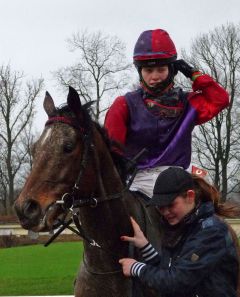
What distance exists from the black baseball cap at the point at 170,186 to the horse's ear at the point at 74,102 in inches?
30.6

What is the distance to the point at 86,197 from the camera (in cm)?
377

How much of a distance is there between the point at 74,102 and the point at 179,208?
1021 millimetres

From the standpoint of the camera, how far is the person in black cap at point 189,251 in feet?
9.99

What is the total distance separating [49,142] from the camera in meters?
3.58

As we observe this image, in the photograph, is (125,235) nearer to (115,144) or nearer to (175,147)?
(115,144)

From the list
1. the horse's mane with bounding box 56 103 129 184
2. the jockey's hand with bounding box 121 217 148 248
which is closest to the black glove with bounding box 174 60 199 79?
the horse's mane with bounding box 56 103 129 184

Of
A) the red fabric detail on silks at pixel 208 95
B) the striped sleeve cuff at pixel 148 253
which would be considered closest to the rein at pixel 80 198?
the striped sleeve cuff at pixel 148 253

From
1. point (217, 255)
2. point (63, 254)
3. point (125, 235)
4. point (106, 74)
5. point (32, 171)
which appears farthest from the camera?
point (106, 74)

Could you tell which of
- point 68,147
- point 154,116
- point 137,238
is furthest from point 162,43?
point 137,238

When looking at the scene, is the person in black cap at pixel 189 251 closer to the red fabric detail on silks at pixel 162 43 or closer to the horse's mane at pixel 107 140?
the horse's mane at pixel 107 140

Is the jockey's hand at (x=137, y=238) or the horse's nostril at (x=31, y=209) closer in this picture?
the horse's nostril at (x=31, y=209)

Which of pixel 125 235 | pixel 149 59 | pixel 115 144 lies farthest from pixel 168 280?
pixel 149 59

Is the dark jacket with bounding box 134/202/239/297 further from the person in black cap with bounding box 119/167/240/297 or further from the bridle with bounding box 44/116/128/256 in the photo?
the bridle with bounding box 44/116/128/256

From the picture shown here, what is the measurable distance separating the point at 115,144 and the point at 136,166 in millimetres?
319
